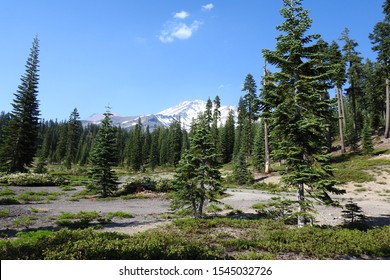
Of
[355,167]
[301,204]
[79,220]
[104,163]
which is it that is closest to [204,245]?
[301,204]

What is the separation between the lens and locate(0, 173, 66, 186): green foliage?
1305 inches

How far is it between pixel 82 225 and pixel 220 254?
8.82m

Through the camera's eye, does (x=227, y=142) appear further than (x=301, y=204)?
Yes

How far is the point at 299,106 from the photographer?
41.6 ft

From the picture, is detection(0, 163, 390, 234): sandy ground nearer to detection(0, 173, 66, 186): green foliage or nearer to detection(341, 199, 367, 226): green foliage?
detection(341, 199, 367, 226): green foliage

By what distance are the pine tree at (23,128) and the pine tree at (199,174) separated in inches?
1461

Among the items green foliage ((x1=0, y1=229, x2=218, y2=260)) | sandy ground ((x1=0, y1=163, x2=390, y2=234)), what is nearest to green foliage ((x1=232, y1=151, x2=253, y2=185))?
sandy ground ((x1=0, y1=163, x2=390, y2=234))

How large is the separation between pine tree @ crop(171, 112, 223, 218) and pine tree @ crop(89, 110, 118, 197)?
14190mm

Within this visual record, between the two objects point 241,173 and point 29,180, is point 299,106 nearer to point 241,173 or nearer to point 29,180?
point 241,173

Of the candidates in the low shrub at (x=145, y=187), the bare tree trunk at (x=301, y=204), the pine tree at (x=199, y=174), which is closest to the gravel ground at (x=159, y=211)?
the pine tree at (x=199, y=174)

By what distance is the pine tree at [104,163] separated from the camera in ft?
89.2

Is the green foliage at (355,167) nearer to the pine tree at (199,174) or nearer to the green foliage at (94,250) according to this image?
the pine tree at (199,174)

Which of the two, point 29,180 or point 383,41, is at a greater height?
point 383,41

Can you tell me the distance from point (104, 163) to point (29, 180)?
1466cm
